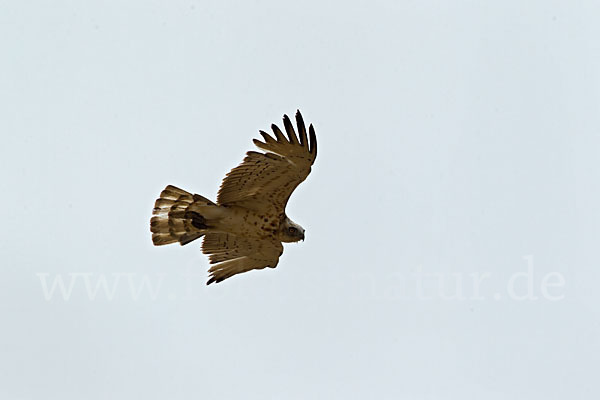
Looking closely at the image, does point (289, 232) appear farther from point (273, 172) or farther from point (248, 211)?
point (273, 172)

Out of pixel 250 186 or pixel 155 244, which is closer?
pixel 250 186

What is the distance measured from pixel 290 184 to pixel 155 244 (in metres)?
2.28

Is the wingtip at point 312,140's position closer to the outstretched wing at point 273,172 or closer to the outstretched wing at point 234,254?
the outstretched wing at point 273,172

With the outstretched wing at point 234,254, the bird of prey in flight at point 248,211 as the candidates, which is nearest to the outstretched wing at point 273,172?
the bird of prey in flight at point 248,211

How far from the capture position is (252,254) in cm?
1590

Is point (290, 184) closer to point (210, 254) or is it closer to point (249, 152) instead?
point (249, 152)

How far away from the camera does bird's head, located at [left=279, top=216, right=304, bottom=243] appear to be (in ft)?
49.6

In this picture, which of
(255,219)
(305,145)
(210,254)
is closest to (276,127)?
(305,145)

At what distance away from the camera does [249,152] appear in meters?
→ 14.4

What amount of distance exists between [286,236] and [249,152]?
136 cm

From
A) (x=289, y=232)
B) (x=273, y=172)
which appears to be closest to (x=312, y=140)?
(x=273, y=172)

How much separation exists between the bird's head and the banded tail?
2.79 ft

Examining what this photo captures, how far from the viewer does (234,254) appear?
16.0 metres

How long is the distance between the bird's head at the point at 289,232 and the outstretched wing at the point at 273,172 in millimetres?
185
